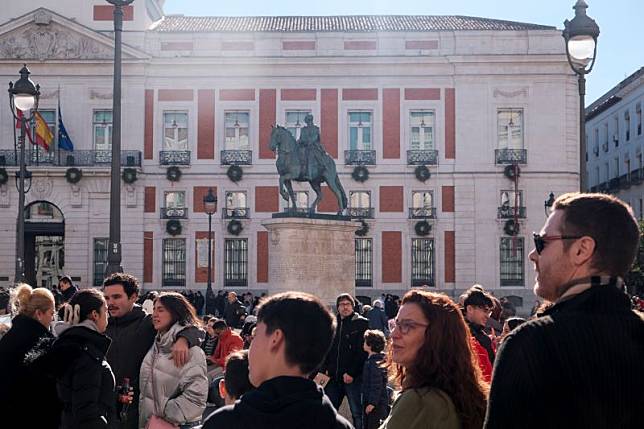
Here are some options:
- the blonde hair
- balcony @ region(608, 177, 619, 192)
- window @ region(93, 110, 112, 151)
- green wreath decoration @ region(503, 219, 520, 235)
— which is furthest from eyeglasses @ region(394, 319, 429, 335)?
balcony @ region(608, 177, 619, 192)

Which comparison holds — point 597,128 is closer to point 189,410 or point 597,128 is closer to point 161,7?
point 161,7

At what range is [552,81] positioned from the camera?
39.8m

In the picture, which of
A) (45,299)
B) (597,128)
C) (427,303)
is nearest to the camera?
→ (427,303)

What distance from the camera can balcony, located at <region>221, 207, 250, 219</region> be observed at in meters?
39.8

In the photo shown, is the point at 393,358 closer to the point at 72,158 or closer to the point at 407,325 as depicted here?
the point at 407,325

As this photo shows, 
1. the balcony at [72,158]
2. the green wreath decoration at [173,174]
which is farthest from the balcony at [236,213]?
the balcony at [72,158]

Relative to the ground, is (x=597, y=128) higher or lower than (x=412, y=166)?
higher

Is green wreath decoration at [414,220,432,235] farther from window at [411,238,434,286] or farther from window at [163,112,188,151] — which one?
window at [163,112,188,151]

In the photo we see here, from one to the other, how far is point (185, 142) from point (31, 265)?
8538mm

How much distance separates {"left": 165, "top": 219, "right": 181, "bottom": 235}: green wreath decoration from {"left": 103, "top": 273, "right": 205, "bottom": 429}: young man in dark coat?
3331cm

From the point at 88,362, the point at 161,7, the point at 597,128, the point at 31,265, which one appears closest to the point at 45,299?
the point at 88,362

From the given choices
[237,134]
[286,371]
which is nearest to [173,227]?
[237,134]

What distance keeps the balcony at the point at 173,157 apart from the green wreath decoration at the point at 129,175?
126 cm

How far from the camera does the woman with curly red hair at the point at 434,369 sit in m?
3.51
